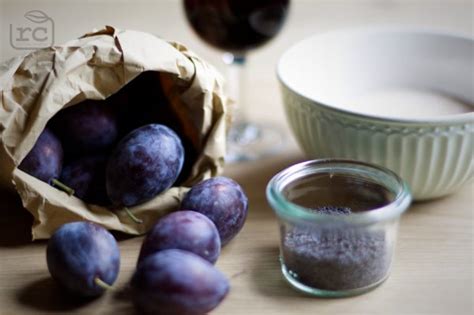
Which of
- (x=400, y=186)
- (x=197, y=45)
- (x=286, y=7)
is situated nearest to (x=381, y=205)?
(x=400, y=186)

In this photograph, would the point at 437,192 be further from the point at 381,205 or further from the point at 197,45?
the point at 197,45

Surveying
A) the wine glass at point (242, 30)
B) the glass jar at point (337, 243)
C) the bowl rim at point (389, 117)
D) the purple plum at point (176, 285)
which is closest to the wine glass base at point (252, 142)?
the wine glass at point (242, 30)

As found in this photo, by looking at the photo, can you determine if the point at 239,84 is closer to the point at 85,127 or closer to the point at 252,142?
the point at 252,142

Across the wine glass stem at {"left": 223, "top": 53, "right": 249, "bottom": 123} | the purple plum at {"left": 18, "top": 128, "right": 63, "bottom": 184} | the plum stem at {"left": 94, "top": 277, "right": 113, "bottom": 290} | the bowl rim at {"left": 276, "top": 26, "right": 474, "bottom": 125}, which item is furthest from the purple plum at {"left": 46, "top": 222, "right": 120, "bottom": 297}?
the wine glass stem at {"left": 223, "top": 53, "right": 249, "bottom": 123}

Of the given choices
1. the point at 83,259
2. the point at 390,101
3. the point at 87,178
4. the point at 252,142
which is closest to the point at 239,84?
the point at 252,142

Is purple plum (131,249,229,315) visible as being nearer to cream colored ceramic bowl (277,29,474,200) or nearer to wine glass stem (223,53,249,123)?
cream colored ceramic bowl (277,29,474,200)
